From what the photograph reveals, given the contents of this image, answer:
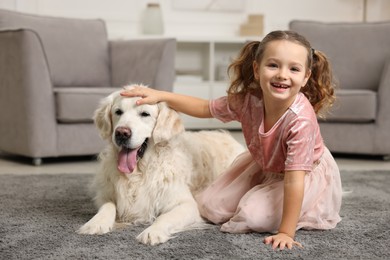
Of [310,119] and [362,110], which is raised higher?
[310,119]

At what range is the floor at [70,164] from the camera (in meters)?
3.43

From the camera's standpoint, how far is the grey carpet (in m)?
1.67

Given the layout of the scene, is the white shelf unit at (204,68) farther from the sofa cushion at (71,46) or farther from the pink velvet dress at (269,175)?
the pink velvet dress at (269,175)

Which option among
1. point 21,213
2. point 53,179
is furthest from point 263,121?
point 53,179

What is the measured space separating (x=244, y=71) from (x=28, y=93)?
198 cm

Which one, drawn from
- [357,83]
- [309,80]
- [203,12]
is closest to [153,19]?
[203,12]

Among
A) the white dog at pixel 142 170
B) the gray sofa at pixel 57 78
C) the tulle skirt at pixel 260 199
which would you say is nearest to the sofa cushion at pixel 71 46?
the gray sofa at pixel 57 78

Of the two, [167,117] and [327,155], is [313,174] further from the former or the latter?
[167,117]

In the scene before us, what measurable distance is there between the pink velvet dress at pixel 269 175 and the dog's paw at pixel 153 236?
0.94ft

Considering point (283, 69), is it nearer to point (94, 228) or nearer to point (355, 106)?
point (94, 228)

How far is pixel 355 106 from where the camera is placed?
393cm

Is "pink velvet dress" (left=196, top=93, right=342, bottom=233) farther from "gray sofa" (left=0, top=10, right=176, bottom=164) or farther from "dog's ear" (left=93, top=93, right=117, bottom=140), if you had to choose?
"gray sofa" (left=0, top=10, right=176, bottom=164)

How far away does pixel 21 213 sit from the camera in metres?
2.23

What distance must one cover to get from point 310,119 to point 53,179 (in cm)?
178
